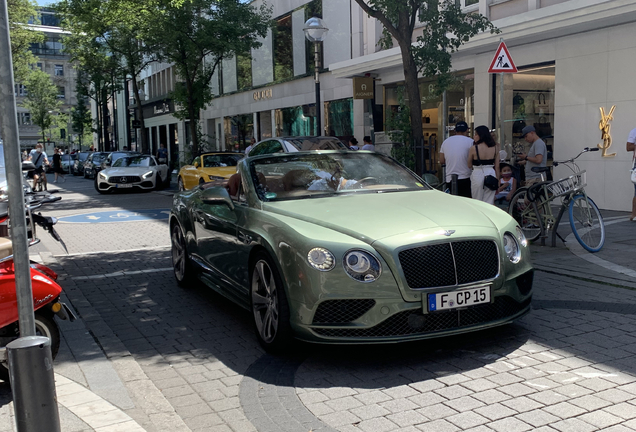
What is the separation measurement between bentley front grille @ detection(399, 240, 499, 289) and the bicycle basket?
448cm

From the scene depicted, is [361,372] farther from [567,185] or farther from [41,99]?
[41,99]

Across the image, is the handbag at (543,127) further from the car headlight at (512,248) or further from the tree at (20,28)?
the tree at (20,28)

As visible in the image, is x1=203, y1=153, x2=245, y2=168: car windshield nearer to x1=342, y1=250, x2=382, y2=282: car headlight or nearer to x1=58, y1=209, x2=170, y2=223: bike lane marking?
x1=58, y1=209, x2=170, y2=223: bike lane marking

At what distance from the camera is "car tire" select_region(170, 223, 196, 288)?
7328 millimetres

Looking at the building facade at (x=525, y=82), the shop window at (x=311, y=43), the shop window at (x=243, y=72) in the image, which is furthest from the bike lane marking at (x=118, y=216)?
the shop window at (x=243, y=72)

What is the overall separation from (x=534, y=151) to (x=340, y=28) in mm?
15263

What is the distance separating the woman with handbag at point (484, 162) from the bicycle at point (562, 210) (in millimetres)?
394

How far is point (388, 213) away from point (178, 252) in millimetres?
3441

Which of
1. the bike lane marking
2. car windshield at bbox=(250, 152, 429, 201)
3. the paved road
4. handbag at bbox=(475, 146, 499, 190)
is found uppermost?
car windshield at bbox=(250, 152, 429, 201)

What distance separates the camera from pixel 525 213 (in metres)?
9.23

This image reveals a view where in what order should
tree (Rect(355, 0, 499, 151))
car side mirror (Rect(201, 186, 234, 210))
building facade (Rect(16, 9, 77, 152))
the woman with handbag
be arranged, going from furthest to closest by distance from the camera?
building facade (Rect(16, 9, 77, 152)), tree (Rect(355, 0, 499, 151)), the woman with handbag, car side mirror (Rect(201, 186, 234, 210))

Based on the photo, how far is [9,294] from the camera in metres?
4.21

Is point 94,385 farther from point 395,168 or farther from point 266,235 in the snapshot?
point 395,168

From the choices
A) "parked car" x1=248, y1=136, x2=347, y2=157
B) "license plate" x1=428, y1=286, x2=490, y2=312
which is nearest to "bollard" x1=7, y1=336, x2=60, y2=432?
"license plate" x1=428, y1=286, x2=490, y2=312
